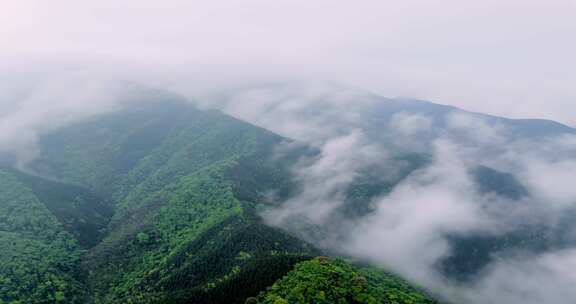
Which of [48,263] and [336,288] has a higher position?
[336,288]

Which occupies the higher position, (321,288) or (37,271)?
(321,288)

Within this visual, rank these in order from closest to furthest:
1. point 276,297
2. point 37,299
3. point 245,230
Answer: point 276,297
point 37,299
point 245,230

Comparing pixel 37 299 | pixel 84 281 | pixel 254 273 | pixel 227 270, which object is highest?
pixel 254 273

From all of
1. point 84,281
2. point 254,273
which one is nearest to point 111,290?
point 84,281

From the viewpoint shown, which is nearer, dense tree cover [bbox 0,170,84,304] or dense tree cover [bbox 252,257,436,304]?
dense tree cover [bbox 252,257,436,304]

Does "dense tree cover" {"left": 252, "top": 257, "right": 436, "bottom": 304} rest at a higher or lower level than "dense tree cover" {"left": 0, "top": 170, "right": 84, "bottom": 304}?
higher

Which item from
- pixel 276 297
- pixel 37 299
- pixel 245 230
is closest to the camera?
pixel 276 297

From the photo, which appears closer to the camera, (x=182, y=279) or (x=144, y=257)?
(x=182, y=279)

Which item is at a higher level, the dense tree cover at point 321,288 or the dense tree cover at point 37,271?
the dense tree cover at point 321,288

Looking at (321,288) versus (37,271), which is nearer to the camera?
(321,288)

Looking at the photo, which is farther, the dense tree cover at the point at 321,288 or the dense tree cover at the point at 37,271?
the dense tree cover at the point at 37,271

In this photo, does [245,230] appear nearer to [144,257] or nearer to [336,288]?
[144,257]
